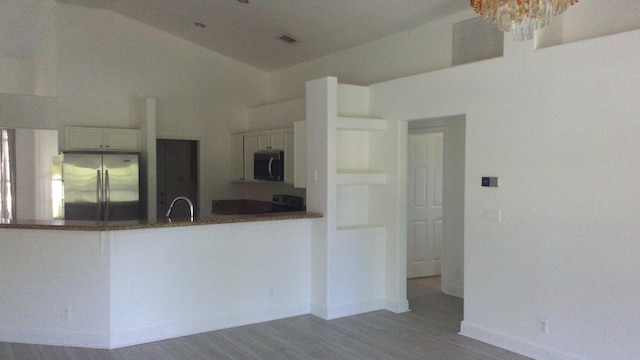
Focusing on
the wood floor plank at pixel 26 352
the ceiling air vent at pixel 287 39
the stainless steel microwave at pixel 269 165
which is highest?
the ceiling air vent at pixel 287 39

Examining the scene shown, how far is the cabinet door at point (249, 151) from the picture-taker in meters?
7.42

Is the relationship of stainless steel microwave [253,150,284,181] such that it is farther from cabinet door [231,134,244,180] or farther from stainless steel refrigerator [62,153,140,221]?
stainless steel refrigerator [62,153,140,221]

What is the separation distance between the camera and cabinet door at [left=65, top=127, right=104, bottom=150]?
657cm

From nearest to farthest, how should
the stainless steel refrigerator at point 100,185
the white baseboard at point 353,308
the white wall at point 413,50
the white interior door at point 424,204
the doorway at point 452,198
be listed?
the white wall at point 413,50, the white baseboard at point 353,308, the doorway at point 452,198, the stainless steel refrigerator at point 100,185, the white interior door at point 424,204

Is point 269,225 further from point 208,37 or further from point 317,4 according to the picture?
point 208,37

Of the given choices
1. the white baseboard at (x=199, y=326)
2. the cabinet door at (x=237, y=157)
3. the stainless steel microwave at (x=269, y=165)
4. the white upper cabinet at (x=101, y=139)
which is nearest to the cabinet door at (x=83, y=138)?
the white upper cabinet at (x=101, y=139)

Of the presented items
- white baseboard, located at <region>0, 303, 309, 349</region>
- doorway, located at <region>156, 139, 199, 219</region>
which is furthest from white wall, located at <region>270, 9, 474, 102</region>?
white baseboard, located at <region>0, 303, 309, 349</region>

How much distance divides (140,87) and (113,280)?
3749 millimetres

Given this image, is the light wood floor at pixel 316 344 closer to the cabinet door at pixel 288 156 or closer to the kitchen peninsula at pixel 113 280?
the kitchen peninsula at pixel 113 280

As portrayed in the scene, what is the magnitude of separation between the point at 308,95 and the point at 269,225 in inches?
55.5

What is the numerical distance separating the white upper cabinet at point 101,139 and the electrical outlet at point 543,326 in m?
5.39

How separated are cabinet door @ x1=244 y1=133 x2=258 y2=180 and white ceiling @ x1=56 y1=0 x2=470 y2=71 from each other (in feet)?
3.90

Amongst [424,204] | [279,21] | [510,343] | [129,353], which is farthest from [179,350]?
[424,204]

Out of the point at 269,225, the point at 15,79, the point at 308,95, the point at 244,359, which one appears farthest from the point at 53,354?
the point at 15,79
